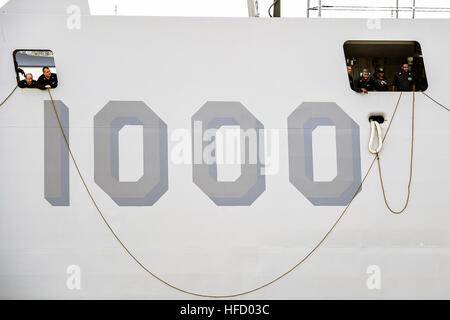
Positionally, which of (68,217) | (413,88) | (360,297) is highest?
(413,88)

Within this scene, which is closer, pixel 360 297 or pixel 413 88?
pixel 360 297

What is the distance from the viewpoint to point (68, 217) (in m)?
5.10

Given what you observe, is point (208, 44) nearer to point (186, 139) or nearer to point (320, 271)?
point (186, 139)

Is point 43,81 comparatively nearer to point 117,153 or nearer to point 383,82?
point 117,153

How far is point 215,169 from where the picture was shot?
521cm

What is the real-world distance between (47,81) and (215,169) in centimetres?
179

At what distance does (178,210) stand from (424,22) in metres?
3.07

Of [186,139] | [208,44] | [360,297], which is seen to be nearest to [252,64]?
Result: [208,44]

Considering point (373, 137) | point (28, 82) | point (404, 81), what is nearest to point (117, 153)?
point (28, 82)

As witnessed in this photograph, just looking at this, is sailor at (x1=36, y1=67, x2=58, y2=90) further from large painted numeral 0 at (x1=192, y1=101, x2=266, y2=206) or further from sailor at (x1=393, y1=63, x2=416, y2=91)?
sailor at (x1=393, y1=63, x2=416, y2=91)

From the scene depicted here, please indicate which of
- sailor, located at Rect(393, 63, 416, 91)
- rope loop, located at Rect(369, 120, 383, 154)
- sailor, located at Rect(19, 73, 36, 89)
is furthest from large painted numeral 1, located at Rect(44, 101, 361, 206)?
sailor, located at Rect(393, 63, 416, 91)

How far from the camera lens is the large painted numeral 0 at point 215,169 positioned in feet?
17.0

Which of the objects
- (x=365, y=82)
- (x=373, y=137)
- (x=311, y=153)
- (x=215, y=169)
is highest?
(x=365, y=82)

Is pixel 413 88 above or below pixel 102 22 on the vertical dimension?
below
